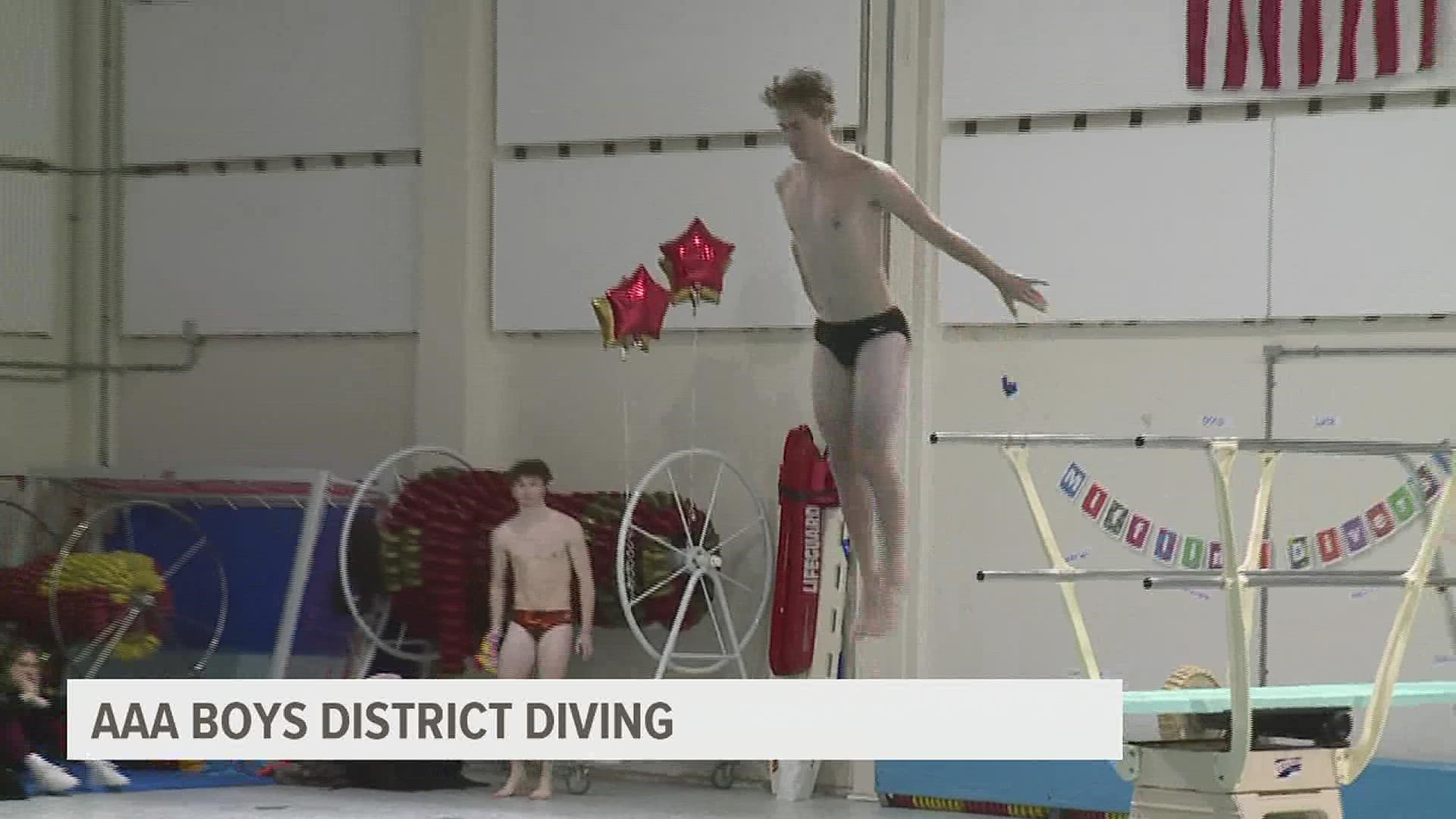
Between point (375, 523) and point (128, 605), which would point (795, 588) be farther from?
point (128, 605)

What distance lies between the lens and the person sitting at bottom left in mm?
9047

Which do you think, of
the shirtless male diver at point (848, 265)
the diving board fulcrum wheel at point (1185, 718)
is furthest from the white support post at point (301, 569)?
the diving board fulcrum wheel at point (1185, 718)

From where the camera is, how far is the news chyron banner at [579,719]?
721 cm

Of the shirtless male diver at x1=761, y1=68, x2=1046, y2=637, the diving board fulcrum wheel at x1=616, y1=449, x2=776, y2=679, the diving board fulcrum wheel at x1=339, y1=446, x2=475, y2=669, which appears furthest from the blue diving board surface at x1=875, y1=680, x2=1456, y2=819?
the diving board fulcrum wheel at x1=339, y1=446, x2=475, y2=669

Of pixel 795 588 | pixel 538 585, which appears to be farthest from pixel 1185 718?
pixel 538 585

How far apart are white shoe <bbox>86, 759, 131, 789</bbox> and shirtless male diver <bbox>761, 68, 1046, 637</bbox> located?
14.5 ft

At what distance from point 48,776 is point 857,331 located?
4725 millimetres

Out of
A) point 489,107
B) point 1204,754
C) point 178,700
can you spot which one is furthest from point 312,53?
point 1204,754

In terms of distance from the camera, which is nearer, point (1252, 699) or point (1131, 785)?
point (1252, 699)

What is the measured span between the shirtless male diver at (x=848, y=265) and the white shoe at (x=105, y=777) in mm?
4418

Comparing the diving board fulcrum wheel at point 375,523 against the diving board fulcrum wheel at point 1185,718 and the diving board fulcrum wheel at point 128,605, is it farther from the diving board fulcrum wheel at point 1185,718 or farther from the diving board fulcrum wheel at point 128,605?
the diving board fulcrum wheel at point 1185,718

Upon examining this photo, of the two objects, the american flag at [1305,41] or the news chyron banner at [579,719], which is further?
the american flag at [1305,41]

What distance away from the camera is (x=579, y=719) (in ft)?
26.7

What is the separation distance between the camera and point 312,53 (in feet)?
36.4
